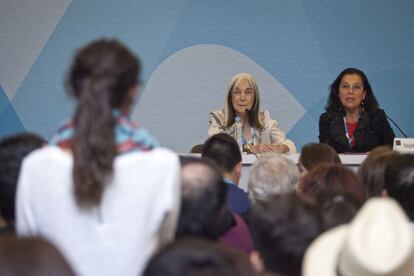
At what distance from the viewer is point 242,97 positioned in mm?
5566

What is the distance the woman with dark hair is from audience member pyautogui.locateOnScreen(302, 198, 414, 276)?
0.48 m

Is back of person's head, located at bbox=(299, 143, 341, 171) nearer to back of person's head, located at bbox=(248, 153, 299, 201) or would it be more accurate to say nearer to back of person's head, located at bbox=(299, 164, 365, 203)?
back of person's head, located at bbox=(248, 153, 299, 201)

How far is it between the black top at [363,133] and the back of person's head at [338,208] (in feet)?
9.29

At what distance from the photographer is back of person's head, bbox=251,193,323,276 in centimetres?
204

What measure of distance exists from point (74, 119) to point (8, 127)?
4869 millimetres

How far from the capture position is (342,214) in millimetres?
2328

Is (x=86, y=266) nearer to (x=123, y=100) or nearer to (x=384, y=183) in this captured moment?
(x=123, y=100)

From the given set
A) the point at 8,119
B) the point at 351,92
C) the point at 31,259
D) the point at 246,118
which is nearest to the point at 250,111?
the point at 246,118

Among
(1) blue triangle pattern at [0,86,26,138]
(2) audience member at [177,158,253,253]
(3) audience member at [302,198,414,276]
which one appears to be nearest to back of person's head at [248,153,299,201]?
(2) audience member at [177,158,253,253]

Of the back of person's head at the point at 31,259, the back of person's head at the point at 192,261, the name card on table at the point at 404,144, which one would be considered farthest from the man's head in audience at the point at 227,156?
the back of person's head at the point at 31,259

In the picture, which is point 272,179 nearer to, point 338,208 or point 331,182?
point 331,182

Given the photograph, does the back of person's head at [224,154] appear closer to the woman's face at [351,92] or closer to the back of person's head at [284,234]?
the back of person's head at [284,234]

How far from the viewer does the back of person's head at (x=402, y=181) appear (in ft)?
8.80

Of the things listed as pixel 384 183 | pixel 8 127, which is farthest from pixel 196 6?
pixel 384 183
